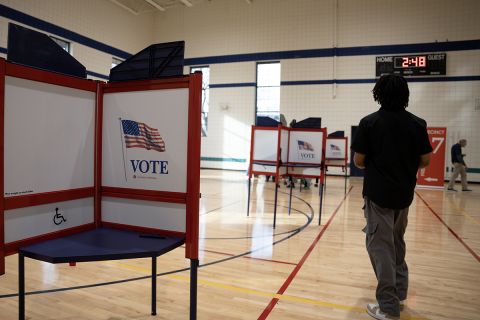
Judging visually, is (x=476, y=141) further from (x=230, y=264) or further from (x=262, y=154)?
(x=230, y=264)

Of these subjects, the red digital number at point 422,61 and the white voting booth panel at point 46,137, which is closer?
the white voting booth panel at point 46,137

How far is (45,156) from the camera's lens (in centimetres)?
179

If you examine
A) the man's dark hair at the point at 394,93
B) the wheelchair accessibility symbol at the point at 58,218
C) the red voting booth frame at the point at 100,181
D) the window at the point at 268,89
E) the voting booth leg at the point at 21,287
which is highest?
the window at the point at 268,89

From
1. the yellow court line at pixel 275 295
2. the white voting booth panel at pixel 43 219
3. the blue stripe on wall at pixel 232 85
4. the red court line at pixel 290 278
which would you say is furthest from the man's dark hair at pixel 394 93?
→ the blue stripe on wall at pixel 232 85

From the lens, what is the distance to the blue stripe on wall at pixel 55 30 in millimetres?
10359

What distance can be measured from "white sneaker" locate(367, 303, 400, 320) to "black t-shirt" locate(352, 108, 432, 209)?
79cm

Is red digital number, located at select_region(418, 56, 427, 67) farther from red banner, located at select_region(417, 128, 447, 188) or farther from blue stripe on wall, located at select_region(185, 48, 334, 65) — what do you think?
blue stripe on wall, located at select_region(185, 48, 334, 65)

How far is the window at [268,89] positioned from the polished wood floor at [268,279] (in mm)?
10008

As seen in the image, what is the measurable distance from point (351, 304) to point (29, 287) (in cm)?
258

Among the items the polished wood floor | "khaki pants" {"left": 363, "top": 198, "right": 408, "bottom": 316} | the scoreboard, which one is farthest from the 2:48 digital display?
"khaki pants" {"left": 363, "top": 198, "right": 408, "bottom": 316}

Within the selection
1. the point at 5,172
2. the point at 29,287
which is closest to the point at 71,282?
the point at 29,287

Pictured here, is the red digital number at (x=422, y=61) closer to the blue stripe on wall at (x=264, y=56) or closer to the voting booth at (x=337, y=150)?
the blue stripe on wall at (x=264, y=56)

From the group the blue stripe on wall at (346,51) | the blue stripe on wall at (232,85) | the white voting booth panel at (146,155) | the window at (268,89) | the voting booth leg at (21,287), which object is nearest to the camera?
the voting booth leg at (21,287)

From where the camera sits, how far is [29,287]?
2.86 meters
